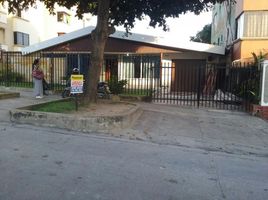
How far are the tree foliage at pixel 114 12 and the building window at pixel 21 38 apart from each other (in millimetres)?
19752

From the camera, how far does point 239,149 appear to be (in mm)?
8469

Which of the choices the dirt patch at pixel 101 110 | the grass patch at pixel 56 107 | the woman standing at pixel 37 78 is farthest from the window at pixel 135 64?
the grass patch at pixel 56 107

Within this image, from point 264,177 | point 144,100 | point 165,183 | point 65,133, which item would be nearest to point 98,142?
point 65,133

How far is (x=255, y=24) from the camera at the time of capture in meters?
18.2

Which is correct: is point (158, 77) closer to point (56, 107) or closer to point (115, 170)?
point (56, 107)

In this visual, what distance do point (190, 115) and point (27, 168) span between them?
794cm

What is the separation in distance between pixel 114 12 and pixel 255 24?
7.75 meters

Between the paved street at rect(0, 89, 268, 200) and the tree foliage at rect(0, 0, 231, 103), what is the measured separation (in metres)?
2.30

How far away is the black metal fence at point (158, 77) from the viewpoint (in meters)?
15.2

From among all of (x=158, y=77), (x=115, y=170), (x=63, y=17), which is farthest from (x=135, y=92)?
(x=63, y=17)

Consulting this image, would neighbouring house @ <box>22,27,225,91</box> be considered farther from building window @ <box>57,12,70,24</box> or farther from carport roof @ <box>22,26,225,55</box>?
building window @ <box>57,12,70,24</box>

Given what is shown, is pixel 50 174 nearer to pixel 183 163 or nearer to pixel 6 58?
pixel 183 163

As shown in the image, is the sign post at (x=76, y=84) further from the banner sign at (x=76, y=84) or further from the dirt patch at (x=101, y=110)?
the dirt patch at (x=101, y=110)

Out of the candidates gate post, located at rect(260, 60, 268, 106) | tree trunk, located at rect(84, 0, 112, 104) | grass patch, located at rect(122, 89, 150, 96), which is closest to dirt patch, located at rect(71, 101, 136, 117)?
tree trunk, located at rect(84, 0, 112, 104)
